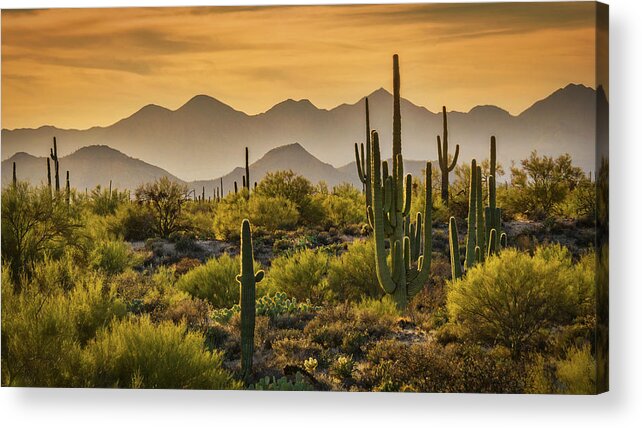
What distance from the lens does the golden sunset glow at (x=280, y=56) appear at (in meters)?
11.8

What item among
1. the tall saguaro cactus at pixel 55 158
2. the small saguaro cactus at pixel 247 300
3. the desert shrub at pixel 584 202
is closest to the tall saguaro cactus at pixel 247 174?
the small saguaro cactus at pixel 247 300

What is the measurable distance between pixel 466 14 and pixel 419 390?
12.9 feet

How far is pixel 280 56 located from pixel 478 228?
279cm

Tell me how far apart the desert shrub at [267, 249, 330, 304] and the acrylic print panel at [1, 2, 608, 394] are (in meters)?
0.03

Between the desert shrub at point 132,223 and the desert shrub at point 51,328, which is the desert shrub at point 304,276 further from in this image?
the desert shrub at point 51,328

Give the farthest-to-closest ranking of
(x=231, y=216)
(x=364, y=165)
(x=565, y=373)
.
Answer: (x=231, y=216)
(x=364, y=165)
(x=565, y=373)

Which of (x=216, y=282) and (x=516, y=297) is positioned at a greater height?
(x=216, y=282)

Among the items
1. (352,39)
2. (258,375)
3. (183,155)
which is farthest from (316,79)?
(258,375)

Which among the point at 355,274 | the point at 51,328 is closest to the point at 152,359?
the point at 51,328

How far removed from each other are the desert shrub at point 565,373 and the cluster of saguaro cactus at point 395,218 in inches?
59.2

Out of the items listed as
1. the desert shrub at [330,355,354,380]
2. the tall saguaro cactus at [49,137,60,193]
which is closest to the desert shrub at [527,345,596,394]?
the desert shrub at [330,355,354,380]

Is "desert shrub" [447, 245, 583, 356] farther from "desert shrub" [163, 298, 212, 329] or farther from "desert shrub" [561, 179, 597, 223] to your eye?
"desert shrub" [163, 298, 212, 329]

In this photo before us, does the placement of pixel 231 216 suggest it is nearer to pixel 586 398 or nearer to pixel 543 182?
pixel 543 182

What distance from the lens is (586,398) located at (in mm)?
11852
